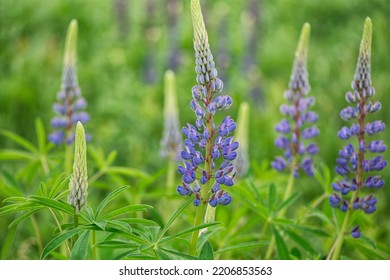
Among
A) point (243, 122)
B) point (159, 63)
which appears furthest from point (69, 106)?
point (159, 63)

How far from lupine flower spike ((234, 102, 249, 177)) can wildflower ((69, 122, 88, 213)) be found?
3.22ft

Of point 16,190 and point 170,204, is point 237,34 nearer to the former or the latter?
point 170,204

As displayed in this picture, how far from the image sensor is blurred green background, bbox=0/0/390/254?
4023mm

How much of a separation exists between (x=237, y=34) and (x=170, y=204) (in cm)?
299

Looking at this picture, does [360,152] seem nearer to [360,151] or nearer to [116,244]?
[360,151]

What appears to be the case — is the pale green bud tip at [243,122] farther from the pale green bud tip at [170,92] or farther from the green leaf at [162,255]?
the green leaf at [162,255]

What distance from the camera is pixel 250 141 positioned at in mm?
4086

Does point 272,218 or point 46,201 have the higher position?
point 46,201

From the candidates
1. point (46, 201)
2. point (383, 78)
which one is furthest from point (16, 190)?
point (383, 78)

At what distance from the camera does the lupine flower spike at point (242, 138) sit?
2.59 metres

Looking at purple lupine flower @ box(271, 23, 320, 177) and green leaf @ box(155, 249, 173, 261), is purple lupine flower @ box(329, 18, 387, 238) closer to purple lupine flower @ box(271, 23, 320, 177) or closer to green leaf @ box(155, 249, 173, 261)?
purple lupine flower @ box(271, 23, 320, 177)

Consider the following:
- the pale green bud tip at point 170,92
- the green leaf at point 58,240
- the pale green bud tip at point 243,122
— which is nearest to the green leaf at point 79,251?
the green leaf at point 58,240

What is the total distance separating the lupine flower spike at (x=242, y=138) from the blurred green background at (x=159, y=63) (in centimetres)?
96
